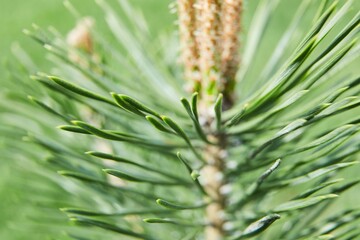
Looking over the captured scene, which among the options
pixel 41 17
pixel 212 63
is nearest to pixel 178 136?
pixel 212 63

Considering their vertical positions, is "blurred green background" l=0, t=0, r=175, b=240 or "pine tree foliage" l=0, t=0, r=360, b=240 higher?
"blurred green background" l=0, t=0, r=175, b=240

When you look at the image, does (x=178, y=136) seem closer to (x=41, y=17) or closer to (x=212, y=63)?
(x=212, y=63)

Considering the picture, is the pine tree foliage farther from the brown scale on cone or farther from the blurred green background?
the blurred green background

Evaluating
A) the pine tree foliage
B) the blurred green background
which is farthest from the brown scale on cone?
the blurred green background

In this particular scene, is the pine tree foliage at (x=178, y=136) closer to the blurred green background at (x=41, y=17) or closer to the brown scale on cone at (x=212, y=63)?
the brown scale on cone at (x=212, y=63)

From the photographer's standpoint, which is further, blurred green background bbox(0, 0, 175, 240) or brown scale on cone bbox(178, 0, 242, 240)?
blurred green background bbox(0, 0, 175, 240)

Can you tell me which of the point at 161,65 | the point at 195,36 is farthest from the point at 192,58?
the point at 161,65

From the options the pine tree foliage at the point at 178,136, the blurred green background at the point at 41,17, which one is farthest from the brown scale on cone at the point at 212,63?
the blurred green background at the point at 41,17

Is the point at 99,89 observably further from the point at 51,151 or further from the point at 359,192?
the point at 359,192

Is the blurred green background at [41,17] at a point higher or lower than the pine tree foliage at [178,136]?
higher
